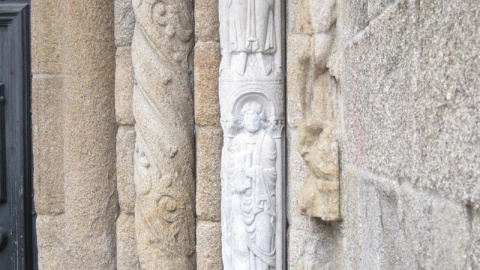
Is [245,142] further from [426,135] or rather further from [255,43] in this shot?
[426,135]

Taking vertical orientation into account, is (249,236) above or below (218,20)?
below

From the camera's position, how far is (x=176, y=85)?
246 centimetres

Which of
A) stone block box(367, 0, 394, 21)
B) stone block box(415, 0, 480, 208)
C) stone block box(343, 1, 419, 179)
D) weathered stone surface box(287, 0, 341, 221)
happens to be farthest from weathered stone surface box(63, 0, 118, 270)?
stone block box(415, 0, 480, 208)

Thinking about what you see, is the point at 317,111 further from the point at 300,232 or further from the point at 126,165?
the point at 126,165

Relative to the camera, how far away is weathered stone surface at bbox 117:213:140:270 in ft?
8.75

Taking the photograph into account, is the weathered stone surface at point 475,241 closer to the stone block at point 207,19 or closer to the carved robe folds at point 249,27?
the carved robe folds at point 249,27

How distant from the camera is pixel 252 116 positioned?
2.24 m

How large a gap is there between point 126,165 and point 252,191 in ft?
2.17

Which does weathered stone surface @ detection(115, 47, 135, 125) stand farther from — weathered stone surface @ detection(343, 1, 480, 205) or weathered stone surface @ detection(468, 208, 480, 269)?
weathered stone surface @ detection(468, 208, 480, 269)

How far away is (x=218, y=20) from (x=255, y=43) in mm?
227

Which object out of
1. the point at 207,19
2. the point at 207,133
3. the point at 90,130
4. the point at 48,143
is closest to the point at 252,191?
the point at 207,133

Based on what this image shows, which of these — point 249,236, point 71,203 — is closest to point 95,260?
point 71,203

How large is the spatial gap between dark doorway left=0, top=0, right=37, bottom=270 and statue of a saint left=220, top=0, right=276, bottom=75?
1.36 m

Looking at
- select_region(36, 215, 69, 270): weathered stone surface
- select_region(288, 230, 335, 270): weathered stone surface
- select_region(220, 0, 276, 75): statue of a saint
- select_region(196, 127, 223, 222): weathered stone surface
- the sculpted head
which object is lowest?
select_region(36, 215, 69, 270): weathered stone surface
